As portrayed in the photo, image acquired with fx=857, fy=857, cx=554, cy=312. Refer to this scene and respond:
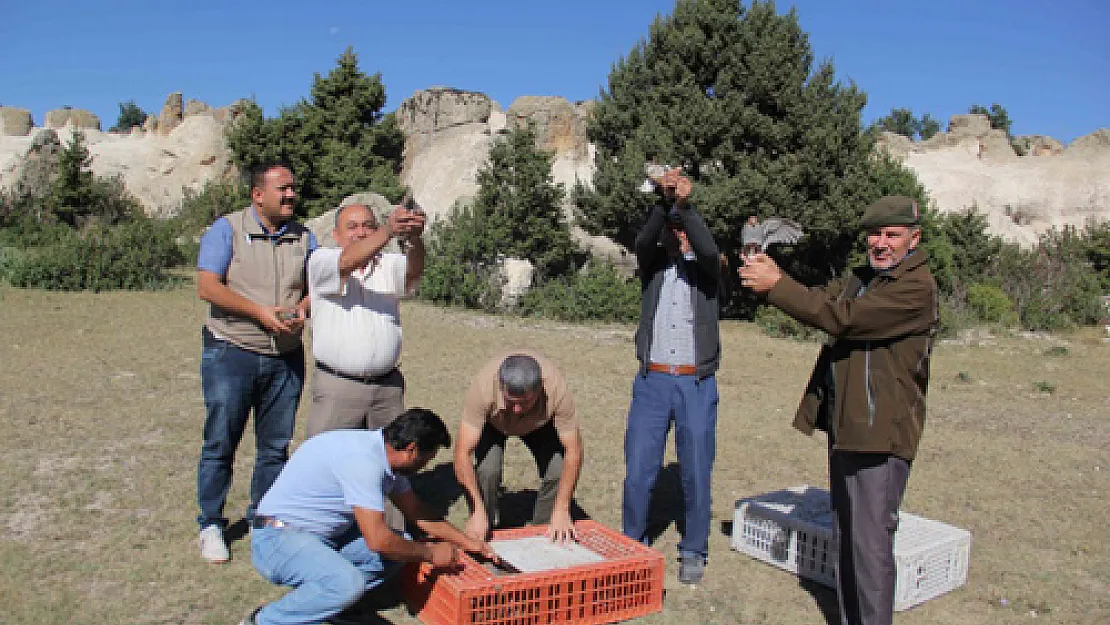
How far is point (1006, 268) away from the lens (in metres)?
20.4

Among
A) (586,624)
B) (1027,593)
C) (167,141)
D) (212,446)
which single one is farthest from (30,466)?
(167,141)

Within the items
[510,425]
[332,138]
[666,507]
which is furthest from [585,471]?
[332,138]

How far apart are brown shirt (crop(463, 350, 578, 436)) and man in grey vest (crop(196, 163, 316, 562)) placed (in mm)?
988

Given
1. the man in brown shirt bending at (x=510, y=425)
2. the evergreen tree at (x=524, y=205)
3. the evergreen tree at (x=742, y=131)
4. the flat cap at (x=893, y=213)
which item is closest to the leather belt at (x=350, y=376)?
the man in brown shirt bending at (x=510, y=425)

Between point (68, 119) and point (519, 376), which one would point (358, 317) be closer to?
point (519, 376)

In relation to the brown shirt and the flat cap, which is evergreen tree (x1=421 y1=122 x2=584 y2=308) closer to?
the brown shirt

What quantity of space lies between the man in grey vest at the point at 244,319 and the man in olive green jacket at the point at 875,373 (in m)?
2.36

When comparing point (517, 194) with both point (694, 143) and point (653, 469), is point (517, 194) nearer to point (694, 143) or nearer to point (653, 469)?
point (694, 143)

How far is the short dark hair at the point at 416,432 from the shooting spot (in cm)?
349

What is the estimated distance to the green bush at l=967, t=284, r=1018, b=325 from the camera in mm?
18125

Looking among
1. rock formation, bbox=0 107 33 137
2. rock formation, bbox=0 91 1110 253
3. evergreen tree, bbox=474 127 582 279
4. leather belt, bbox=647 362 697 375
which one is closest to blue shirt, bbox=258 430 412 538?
leather belt, bbox=647 362 697 375

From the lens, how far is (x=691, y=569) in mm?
4598

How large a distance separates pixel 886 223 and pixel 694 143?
586 inches

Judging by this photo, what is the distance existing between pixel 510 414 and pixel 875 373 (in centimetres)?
180
